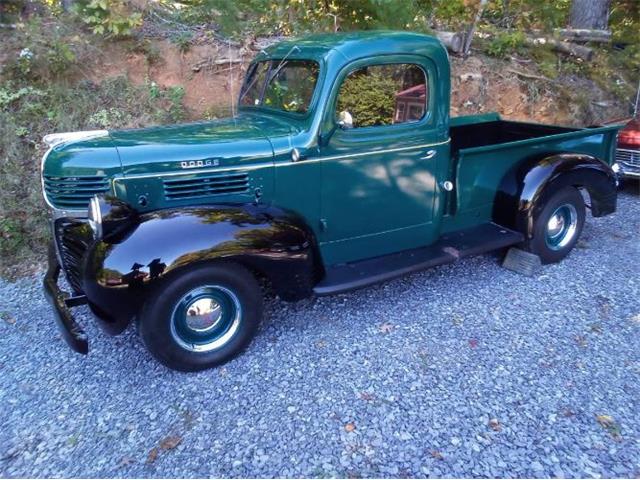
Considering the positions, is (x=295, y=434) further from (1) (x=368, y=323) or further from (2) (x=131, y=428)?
(1) (x=368, y=323)

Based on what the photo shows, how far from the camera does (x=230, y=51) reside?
24.8ft

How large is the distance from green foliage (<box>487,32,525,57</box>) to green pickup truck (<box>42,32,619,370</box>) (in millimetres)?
4969

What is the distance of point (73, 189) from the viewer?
3305mm

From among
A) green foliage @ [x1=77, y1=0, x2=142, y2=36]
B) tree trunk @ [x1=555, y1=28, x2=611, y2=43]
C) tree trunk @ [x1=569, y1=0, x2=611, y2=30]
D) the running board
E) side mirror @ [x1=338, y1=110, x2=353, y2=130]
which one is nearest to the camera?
side mirror @ [x1=338, y1=110, x2=353, y2=130]

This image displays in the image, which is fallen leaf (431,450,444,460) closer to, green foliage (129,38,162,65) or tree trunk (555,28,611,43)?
green foliage (129,38,162,65)

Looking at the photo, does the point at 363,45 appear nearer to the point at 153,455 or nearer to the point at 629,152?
the point at 153,455

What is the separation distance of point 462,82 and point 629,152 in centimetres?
277

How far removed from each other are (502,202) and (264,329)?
7.76 feet

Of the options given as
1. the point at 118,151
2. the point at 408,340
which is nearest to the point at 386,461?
the point at 408,340

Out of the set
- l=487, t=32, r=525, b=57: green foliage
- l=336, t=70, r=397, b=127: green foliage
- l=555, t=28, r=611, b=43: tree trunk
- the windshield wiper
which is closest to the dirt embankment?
l=487, t=32, r=525, b=57: green foliage

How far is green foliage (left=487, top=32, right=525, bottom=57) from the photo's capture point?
8.87 m

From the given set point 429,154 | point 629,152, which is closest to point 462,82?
point 629,152

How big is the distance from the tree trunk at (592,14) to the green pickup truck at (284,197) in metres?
7.43

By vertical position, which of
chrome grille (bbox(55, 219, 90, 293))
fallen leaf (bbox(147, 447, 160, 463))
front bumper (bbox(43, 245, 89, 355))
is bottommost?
fallen leaf (bbox(147, 447, 160, 463))
